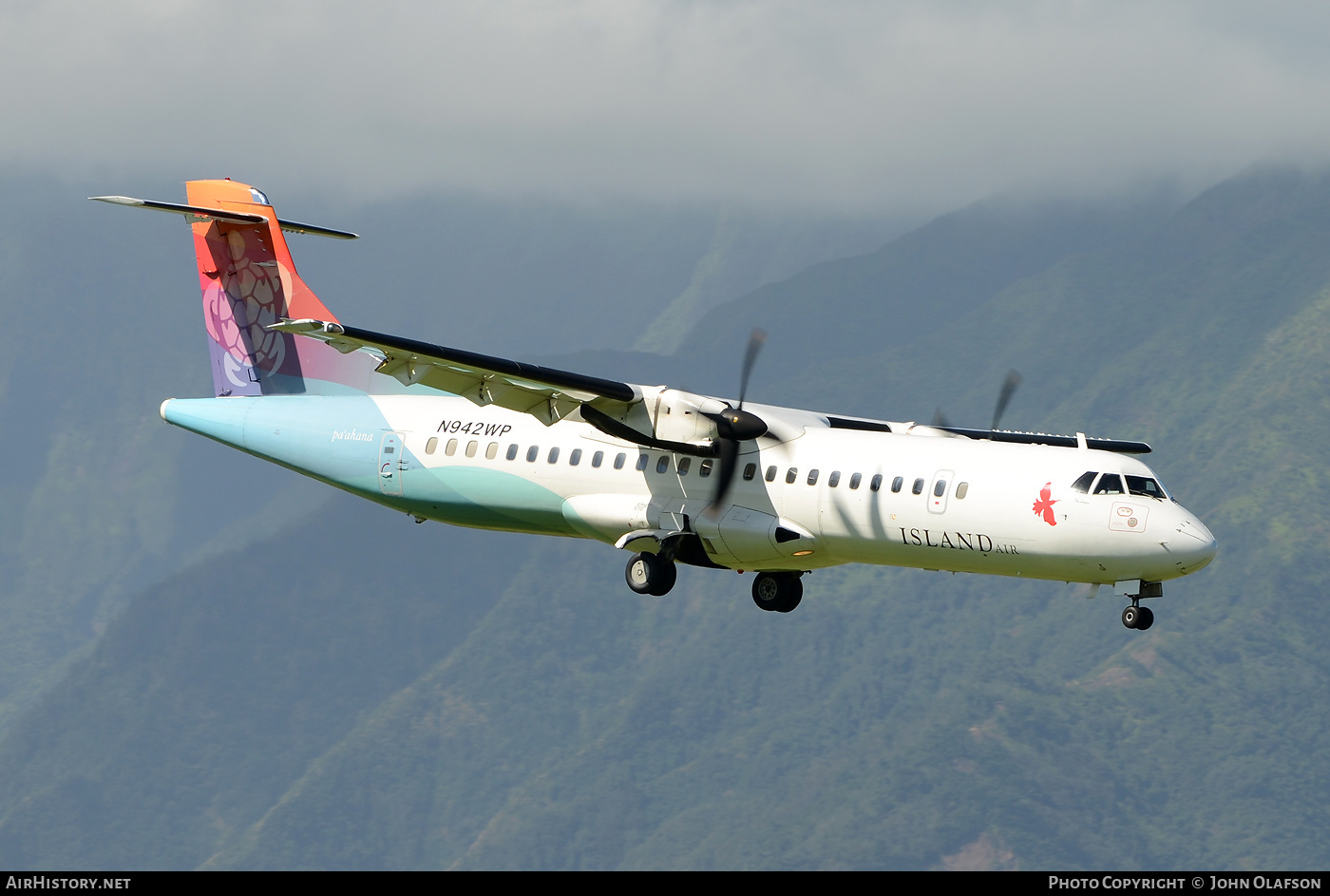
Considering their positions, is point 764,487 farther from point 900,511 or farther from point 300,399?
point 300,399

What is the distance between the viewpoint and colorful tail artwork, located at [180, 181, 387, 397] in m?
38.5

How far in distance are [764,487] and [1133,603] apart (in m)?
6.61

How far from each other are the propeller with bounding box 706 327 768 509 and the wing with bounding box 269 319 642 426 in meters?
1.66

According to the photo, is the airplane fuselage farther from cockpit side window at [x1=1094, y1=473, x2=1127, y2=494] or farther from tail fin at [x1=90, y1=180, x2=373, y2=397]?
tail fin at [x1=90, y1=180, x2=373, y2=397]

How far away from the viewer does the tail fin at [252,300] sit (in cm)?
3841

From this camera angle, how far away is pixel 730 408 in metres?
32.4

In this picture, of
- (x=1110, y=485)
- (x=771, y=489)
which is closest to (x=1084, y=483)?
(x=1110, y=485)

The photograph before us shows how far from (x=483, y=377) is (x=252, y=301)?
30.1 ft

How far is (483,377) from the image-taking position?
3191 cm
